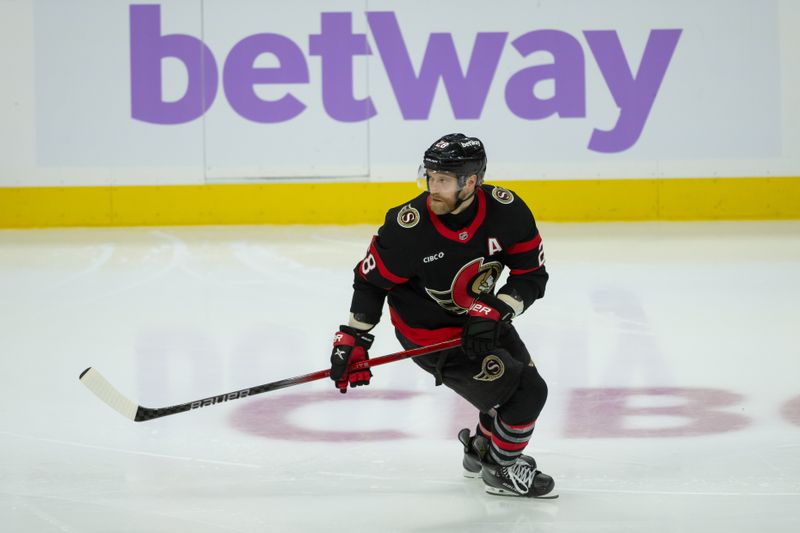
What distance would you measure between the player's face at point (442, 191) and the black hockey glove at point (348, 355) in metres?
0.37

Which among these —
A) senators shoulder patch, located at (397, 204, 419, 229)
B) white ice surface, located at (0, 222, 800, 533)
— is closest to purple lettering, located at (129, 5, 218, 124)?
white ice surface, located at (0, 222, 800, 533)

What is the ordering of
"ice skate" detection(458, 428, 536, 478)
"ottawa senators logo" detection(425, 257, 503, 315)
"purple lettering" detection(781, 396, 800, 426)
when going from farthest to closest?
"purple lettering" detection(781, 396, 800, 426) < "ice skate" detection(458, 428, 536, 478) < "ottawa senators logo" detection(425, 257, 503, 315)

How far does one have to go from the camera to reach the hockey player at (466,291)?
9.61 feet

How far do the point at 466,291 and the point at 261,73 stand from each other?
6768 mm

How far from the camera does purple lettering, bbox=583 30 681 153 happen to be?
9.47 meters

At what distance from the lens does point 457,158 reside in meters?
2.88

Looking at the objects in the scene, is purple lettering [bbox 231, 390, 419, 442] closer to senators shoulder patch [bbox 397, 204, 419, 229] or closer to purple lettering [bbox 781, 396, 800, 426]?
senators shoulder patch [bbox 397, 204, 419, 229]

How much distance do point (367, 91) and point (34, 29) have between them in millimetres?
2664

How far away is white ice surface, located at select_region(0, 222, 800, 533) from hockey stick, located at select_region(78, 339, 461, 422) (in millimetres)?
172

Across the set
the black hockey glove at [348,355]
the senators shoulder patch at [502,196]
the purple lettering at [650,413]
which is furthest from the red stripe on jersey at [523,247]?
the purple lettering at [650,413]

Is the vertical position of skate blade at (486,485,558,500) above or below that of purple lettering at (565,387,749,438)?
below

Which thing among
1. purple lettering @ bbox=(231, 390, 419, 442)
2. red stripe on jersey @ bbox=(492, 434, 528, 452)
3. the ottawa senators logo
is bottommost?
purple lettering @ bbox=(231, 390, 419, 442)

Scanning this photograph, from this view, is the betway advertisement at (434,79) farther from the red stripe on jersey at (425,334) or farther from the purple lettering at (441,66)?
the red stripe on jersey at (425,334)

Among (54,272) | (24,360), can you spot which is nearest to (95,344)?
(24,360)
